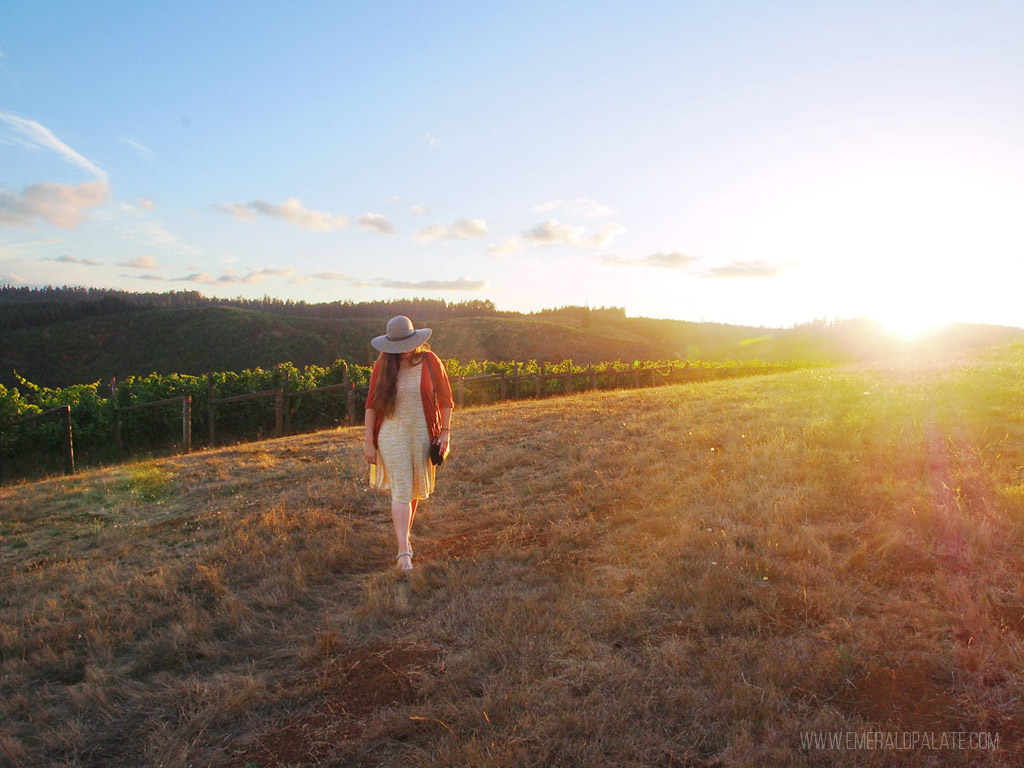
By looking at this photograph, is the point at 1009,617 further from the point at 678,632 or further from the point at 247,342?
the point at 247,342

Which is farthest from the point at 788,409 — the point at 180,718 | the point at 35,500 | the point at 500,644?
the point at 35,500

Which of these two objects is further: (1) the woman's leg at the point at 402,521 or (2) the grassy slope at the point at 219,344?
(2) the grassy slope at the point at 219,344

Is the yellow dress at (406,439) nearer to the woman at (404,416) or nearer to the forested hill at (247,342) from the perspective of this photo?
the woman at (404,416)

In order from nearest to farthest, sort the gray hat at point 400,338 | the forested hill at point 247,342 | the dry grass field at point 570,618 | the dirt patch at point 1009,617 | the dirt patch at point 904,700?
the dirt patch at point 904,700, the dry grass field at point 570,618, the dirt patch at point 1009,617, the gray hat at point 400,338, the forested hill at point 247,342

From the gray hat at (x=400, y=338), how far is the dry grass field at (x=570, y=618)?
6.34 ft

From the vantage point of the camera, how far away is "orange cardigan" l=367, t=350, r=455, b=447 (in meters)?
5.34

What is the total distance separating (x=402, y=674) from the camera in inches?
142

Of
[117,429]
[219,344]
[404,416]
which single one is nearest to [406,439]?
[404,416]

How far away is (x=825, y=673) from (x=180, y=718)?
11.7ft

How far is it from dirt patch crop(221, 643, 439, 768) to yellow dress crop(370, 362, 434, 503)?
159 centimetres

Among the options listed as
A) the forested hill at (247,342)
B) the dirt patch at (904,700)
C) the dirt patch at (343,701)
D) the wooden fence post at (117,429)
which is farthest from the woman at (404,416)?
the forested hill at (247,342)

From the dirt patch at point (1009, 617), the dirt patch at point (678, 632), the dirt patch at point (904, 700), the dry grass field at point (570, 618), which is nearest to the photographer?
the dirt patch at point (904, 700)

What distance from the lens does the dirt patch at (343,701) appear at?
302 cm

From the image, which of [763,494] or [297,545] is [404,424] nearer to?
[297,545]
